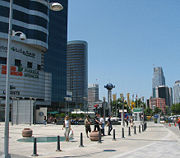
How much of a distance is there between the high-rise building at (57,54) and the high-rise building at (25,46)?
140 feet

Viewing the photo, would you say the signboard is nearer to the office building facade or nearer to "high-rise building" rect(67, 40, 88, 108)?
the office building facade

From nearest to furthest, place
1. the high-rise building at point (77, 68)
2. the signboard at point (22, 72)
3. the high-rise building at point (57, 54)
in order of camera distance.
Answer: the signboard at point (22, 72), the high-rise building at point (57, 54), the high-rise building at point (77, 68)

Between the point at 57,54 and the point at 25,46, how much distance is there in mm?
51108

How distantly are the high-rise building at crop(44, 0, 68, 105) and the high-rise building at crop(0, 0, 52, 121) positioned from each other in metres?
42.7

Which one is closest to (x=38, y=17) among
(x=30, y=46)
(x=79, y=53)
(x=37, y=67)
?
(x=30, y=46)

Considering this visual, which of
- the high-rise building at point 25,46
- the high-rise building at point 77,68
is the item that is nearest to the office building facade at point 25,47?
the high-rise building at point 25,46

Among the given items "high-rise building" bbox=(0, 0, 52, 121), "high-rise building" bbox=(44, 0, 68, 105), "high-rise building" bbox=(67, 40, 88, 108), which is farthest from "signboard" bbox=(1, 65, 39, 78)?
"high-rise building" bbox=(67, 40, 88, 108)

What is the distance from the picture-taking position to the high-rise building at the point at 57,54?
110 metres

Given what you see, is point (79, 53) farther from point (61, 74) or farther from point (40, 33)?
point (40, 33)

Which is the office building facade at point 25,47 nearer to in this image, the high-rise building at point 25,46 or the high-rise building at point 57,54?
the high-rise building at point 25,46

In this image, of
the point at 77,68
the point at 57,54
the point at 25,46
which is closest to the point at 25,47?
the point at 25,46

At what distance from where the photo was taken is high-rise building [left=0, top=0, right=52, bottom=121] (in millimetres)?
58125

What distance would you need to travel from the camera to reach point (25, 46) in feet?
207

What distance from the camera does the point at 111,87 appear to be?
41.1m
